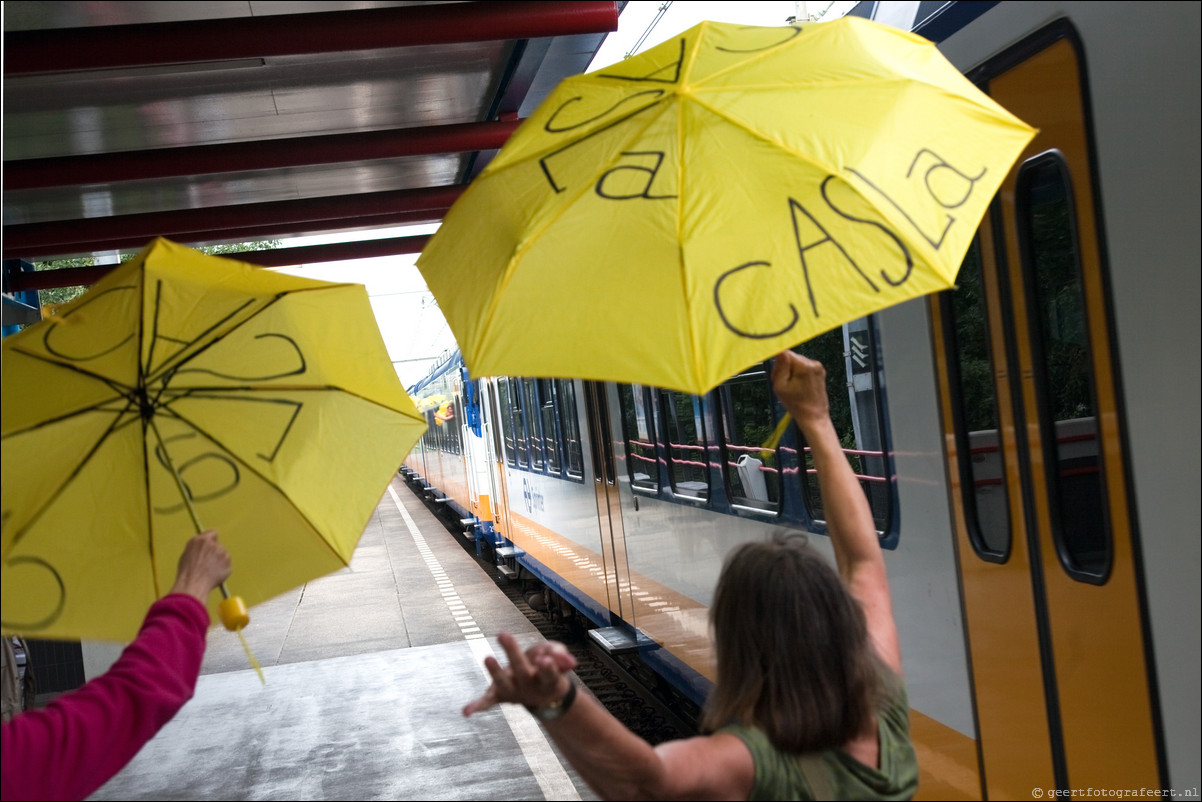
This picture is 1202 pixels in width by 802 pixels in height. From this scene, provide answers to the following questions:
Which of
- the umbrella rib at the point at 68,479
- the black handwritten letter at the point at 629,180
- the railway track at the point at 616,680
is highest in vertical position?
the black handwritten letter at the point at 629,180

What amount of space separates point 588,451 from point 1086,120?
7003 mm

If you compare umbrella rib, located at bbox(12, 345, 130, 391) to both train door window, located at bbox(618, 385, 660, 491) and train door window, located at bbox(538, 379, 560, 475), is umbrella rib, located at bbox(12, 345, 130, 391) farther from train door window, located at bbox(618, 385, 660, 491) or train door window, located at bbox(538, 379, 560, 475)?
train door window, located at bbox(538, 379, 560, 475)

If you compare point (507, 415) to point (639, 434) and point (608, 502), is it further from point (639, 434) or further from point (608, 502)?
point (639, 434)

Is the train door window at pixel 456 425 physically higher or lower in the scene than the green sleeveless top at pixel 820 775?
higher

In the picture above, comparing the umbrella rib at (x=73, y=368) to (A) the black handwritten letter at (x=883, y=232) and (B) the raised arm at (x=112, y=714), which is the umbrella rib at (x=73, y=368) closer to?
(B) the raised arm at (x=112, y=714)

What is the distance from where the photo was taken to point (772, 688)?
2021 mm

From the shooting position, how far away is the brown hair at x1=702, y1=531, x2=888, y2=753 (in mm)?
2014

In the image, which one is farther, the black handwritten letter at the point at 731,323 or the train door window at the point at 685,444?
the train door window at the point at 685,444

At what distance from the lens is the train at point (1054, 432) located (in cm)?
274

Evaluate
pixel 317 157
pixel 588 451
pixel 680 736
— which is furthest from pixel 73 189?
pixel 680 736

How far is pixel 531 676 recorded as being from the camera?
1831 millimetres

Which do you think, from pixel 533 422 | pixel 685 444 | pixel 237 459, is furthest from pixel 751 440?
pixel 533 422

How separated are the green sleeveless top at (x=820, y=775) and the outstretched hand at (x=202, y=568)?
1243mm

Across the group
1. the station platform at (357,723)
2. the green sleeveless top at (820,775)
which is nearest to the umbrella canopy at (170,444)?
the station platform at (357,723)
